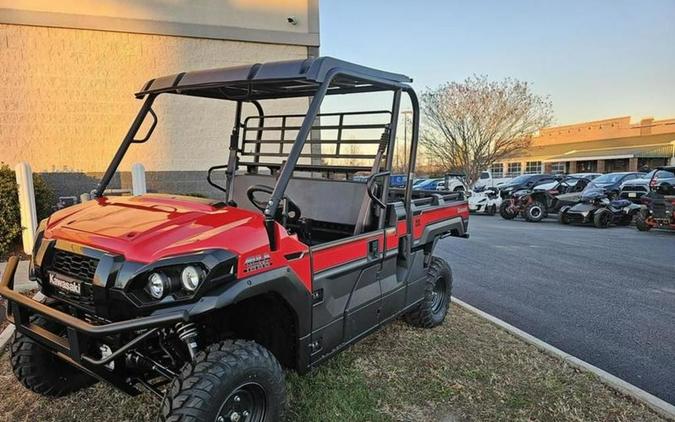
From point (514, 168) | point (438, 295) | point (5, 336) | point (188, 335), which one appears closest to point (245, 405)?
point (188, 335)

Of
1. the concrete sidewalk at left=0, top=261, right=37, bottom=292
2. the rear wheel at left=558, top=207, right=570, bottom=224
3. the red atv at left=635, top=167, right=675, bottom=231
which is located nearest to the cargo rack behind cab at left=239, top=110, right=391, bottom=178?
the concrete sidewalk at left=0, top=261, right=37, bottom=292

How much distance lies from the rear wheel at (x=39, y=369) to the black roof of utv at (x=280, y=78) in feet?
5.50

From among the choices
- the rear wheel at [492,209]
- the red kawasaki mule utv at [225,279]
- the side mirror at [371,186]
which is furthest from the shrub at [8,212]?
the rear wheel at [492,209]

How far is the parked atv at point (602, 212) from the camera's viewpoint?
1273 centimetres

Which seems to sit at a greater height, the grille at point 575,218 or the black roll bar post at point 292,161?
the black roll bar post at point 292,161

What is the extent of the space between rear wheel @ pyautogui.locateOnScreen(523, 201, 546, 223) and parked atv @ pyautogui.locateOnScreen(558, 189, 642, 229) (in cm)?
124

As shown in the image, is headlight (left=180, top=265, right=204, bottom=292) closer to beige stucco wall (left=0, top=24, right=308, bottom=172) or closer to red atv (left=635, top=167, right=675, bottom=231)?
beige stucco wall (left=0, top=24, right=308, bottom=172)

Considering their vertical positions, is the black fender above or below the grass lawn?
above

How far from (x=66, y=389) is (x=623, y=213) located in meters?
14.1

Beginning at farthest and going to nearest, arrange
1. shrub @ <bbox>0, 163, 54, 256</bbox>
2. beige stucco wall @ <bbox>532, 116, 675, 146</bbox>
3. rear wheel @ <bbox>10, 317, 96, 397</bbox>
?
beige stucco wall @ <bbox>532, 116, 675, 146</bbox>, shrub @ <bbox>0, 163, 54, 256</bbox>, rear wheel @ <bbox>10, 317, 96, 397</bbox>

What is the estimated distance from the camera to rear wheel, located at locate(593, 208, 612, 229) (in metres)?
12.7

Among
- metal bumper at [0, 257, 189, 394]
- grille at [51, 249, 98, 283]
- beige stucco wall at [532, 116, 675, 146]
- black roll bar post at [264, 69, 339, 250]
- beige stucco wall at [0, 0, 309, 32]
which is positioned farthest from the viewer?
beige stucco wall at [532, 116, 675, 146]

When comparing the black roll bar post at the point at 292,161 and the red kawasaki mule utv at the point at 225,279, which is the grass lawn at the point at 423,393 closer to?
the red kawasaki mule utv at the point at 225,279

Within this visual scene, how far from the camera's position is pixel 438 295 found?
4492mm
